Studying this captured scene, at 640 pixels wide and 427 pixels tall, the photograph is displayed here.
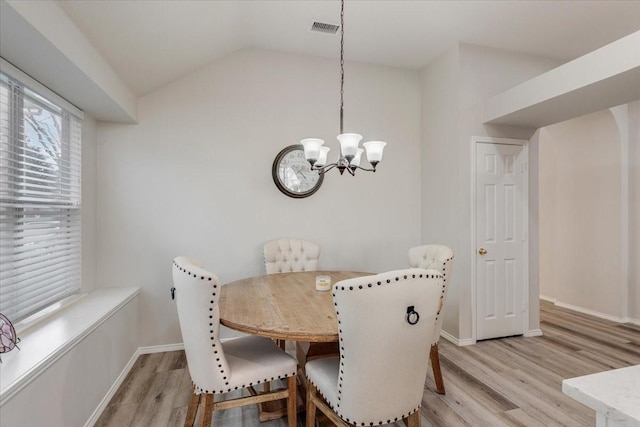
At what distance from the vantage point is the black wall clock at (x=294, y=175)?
11.1 ft

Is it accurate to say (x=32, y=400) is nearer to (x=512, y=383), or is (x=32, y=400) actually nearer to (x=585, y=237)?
(x=512, y=383)

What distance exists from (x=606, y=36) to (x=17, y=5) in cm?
437

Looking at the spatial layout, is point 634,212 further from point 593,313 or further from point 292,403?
point 292,403

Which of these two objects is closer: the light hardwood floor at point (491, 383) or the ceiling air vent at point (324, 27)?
the light hardwood floor at point (491, 383)

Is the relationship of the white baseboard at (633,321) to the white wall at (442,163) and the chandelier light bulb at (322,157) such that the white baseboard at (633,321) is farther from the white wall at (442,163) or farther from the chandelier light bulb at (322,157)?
the chandelier light bulb at (322,157)

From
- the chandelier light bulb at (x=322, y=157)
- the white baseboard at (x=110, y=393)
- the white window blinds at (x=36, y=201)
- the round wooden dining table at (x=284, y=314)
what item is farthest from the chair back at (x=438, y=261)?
the white window blinds at (x=36, y=201)

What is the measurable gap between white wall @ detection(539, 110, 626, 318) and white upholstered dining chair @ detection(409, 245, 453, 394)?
2975 mm

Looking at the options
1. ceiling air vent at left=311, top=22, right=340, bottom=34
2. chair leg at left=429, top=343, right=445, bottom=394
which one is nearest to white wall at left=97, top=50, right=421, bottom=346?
ceiling air vent at left=311, top=22, right=340, bottom=34

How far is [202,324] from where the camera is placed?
1666 millimetres

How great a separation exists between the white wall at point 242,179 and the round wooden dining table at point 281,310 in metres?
0.90

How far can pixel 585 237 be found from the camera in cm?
432

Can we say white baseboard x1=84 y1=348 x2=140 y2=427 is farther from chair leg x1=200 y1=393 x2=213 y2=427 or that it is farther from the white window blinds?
chair leg x1=200 y1=393 x2=213 y2=427

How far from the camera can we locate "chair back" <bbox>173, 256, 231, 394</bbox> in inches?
64.0

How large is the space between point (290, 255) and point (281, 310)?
1.34 metres
